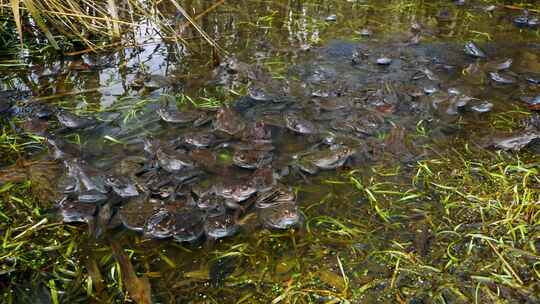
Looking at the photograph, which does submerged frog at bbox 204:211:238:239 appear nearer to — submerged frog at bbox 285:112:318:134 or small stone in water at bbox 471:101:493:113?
submerged frog at bbox 285:112:318:134

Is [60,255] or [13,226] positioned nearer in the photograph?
[60,255]

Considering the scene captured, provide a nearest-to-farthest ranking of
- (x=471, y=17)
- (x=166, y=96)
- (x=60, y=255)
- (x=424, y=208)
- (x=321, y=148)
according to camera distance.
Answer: (x=60, y=255) < (x=424, y=208) < (x=321, y=148) < (x=166, y=96) < (x=471, y=17)

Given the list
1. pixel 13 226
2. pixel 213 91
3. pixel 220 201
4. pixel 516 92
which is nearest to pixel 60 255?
pixel 13 226

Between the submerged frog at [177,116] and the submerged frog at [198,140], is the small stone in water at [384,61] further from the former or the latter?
the submerged frog at [198,140]

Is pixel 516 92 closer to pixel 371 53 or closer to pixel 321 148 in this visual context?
pixel 371 53

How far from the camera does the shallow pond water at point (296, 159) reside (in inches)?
107

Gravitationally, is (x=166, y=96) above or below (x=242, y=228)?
above

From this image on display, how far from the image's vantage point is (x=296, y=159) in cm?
365

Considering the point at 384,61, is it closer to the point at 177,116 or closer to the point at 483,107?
the point at 483,107

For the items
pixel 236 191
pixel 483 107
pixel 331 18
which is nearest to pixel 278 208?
pixel 236 191

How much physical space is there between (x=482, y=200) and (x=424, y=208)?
43 cm

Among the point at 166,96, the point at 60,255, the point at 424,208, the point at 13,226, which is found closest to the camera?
the point at 60,255

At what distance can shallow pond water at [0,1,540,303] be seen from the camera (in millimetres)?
2729

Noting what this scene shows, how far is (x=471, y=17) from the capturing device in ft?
22.0
